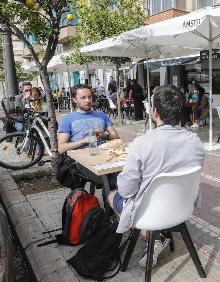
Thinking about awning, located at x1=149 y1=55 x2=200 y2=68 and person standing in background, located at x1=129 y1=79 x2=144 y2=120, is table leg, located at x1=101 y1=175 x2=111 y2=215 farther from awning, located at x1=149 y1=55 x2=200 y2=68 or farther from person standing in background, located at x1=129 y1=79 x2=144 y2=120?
person standing in background, located at x1=129 y1=79 x2=144 y2=120

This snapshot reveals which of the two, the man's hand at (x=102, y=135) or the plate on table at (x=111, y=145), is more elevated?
the man's hand at (x=102, y=135)

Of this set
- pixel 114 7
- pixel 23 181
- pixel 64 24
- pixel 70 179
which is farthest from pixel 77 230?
pixel 114 7

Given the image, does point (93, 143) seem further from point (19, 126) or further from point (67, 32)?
point (67, 32)

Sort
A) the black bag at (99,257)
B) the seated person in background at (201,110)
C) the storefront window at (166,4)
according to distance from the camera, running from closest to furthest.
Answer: the black bag at (99,257), the seated person in background at (201,110), the storefront window at (166,4)

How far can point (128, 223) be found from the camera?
2748 mm

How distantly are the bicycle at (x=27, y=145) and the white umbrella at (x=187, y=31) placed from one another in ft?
9.39

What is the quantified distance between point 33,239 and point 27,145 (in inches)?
140

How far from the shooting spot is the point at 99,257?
123 inches

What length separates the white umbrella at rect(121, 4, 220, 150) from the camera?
664cm

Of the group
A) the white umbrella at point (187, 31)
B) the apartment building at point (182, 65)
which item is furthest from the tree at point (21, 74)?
the white umbrella at point (187, 31)

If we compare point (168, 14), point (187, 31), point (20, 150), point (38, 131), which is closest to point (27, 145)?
point (20, 150)

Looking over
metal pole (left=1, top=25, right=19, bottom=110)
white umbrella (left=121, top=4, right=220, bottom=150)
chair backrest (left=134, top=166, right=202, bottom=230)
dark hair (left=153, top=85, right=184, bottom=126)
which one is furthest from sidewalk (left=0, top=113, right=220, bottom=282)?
metal pole (left=1, top=25, right=19, bottom=110)

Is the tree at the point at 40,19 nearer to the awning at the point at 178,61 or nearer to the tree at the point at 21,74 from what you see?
the awning at the point at 178,61

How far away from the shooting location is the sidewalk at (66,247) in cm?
312
